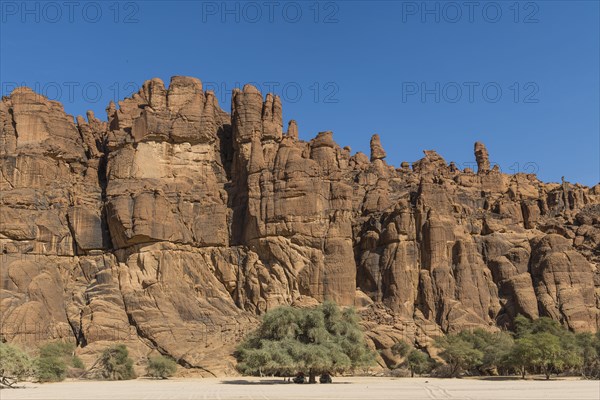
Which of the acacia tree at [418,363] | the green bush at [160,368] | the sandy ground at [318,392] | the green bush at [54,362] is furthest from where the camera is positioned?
the acacia tree at [418,363]

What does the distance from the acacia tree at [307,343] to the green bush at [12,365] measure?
1578 cm

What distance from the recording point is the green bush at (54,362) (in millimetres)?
52500

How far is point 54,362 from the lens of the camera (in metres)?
53.4

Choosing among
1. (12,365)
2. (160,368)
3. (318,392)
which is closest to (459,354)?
(318,392)

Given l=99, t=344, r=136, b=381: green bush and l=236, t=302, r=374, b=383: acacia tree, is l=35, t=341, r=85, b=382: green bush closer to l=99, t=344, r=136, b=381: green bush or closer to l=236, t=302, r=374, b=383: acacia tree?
l=99, t=344, r=136, b=381: green bush

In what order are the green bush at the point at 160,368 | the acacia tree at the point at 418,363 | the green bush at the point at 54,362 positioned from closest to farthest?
the green bush at the point at 54,362
the green bush at the point at 160,368
the acacia tree at the point at 418,363

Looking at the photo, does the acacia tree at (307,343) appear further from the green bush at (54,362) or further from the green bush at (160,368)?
the green bush at (54,362)

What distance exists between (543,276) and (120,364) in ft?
153

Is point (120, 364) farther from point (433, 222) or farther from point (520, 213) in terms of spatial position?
point (520, 213)

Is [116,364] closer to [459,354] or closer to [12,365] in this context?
[12,365]

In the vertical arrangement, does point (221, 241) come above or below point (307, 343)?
above

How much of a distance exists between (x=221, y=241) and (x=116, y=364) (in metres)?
22.5

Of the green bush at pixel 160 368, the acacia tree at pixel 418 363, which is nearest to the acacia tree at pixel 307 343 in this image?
the green bush at pixel 160 368

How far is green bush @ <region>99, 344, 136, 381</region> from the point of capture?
57.3 m
